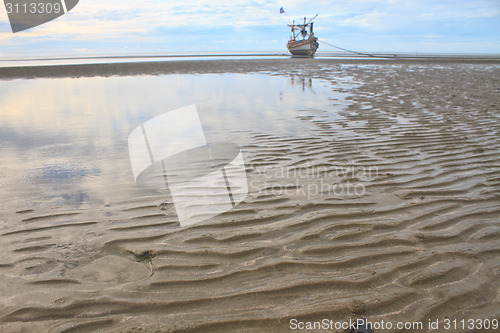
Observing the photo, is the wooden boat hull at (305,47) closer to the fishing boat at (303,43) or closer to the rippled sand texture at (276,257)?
the fishing boat at (303,43)

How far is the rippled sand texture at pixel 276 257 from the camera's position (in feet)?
6.82

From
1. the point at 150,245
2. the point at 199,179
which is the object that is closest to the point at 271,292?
the point at 150,245

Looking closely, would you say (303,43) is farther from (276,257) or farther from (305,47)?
(276,257)

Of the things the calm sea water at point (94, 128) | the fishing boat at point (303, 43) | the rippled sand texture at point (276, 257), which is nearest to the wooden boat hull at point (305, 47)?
the fishing boat at point (303, 43)

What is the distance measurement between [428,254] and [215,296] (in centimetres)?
167

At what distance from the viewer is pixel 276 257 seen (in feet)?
8.62

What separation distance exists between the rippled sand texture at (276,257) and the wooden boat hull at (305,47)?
50655 millimetres

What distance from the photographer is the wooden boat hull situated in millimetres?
51438

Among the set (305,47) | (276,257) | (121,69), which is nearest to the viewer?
(276,257)

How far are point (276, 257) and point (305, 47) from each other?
Answer: 178 ft

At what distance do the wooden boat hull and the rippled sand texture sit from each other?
50655mm

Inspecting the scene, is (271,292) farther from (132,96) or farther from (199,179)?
(132,96)

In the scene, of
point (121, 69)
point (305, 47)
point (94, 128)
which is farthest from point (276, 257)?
point (305, 47)

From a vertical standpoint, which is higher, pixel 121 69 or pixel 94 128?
pixel 121 69
